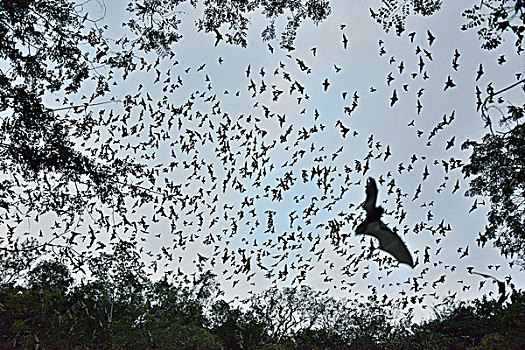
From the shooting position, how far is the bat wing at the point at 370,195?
1358 millimetres

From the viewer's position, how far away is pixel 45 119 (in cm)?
592

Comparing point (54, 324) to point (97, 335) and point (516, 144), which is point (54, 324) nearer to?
point (97, 335)

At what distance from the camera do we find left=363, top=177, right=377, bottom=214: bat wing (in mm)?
1358

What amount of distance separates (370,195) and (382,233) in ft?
0.44

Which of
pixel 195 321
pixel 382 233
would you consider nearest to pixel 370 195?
pixel 382 233

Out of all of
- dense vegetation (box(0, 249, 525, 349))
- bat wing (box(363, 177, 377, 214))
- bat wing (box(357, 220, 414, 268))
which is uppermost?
dense vegetation (box(0, 249, 525, 349))

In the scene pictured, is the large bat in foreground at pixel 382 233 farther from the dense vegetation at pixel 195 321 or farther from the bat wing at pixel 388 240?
the dense vegetation at pixel 195 321

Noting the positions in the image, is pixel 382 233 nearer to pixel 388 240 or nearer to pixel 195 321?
pixel 388 240

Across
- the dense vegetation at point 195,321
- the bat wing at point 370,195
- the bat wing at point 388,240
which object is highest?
the dense vegetation at point 195,321

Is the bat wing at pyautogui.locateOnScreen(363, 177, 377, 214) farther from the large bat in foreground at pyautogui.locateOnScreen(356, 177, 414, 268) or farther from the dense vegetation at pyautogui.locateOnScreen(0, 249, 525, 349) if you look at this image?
the dense vegetation at pyautogui.locateOnScreen(0, 249, 525, 349)

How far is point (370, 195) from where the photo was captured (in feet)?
4.57

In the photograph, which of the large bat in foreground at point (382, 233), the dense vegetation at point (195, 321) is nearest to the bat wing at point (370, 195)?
the large bat in foreground at point (382, 233)

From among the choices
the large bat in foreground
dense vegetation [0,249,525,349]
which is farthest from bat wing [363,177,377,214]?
dense vegetation [0,249,525,349]

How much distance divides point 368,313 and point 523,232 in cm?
2242
